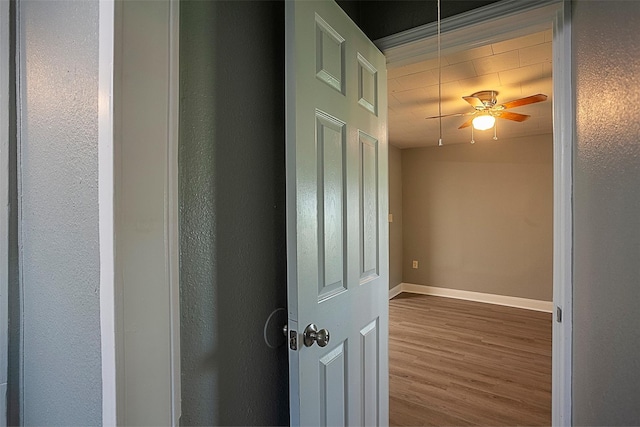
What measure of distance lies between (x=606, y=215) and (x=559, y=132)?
0.47m

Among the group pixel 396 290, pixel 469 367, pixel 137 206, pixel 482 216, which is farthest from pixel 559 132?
pixel 396 290

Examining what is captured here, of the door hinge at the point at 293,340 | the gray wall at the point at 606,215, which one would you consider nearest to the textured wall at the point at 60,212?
the door hinge at the point at 293,340

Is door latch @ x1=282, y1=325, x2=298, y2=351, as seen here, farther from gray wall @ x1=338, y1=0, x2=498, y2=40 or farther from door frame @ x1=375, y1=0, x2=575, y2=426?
gray wall @ x1=338, y1=0, x2=498, y2=40

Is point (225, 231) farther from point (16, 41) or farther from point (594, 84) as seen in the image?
point (594, 84)

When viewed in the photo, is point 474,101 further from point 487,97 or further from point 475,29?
point 475,29

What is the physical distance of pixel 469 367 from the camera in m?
2.79

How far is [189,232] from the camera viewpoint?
84 cm

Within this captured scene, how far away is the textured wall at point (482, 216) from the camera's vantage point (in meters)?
4.42

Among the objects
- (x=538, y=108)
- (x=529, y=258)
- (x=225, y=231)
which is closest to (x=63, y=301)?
(x=225, y=231)

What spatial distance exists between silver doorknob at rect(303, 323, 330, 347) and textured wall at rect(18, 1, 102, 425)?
54cm

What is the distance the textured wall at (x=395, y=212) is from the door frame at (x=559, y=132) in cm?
371

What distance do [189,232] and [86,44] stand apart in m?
0.45

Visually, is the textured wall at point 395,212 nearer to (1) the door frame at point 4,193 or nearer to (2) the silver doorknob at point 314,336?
(2) the silver doorknob at point 314,336

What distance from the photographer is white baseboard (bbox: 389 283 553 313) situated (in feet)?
14.4
